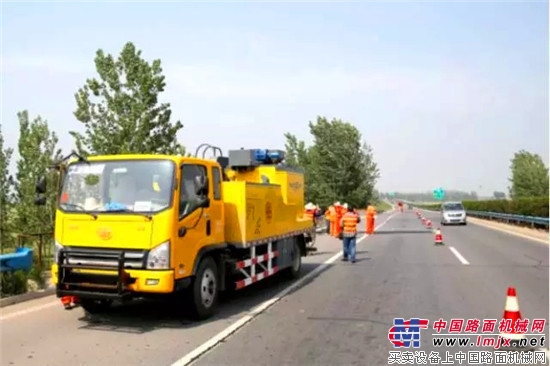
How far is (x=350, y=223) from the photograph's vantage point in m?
16.1

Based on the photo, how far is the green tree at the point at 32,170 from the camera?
18469 mm

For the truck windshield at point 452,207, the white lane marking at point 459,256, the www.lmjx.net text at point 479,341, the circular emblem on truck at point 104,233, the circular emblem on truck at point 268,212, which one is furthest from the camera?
the truck windshield at point 452,207

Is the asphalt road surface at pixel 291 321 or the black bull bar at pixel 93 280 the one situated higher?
the black bull bar at pixel 93 280

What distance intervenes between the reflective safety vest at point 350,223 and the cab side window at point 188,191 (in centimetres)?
831

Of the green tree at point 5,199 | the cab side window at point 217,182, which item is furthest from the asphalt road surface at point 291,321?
the green tree at point 5,199

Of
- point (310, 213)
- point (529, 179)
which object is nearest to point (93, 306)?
point (310, 213)

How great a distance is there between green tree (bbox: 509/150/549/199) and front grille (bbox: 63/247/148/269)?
6795 centimetres

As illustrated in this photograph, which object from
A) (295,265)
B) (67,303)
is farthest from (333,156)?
(67,303)

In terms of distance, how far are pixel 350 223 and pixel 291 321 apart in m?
8.08

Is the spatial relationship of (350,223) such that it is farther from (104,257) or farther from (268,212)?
(104,257)

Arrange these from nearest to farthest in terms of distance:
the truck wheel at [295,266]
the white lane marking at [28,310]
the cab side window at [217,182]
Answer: the white lane marking at [28,310], the cab side window at [217,182], the truck wheel at [295,266]

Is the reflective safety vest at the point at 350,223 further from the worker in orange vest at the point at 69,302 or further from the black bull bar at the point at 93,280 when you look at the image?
the black bull bar at the point at 93,280

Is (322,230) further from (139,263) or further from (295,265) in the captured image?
(139,263)

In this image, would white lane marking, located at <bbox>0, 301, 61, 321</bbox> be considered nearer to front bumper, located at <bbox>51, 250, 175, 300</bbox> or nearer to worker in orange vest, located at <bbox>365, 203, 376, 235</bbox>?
front bumper, located at <bbox>51, 250, 175, 300</bbox>
